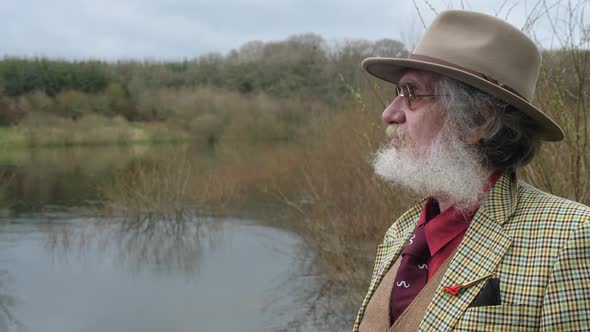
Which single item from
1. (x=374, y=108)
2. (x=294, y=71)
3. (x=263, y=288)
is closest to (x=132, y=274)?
(x=263, y=288)

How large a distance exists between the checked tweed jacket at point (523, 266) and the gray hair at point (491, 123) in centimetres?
13

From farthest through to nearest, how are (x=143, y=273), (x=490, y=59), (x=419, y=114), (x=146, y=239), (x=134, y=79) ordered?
(x=134, y=79)
(x=146, y=239)
(x=143, y=273)
(x=419, y=114)
(x=490, y=59)

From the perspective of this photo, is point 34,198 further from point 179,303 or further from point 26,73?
point 26,73

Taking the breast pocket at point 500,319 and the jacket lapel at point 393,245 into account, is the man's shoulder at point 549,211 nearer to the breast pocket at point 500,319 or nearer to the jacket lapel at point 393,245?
the breast pocket at point 500,319

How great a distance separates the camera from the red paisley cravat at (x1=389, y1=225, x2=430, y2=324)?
1.47 m

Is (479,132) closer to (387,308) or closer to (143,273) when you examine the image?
(387,308)

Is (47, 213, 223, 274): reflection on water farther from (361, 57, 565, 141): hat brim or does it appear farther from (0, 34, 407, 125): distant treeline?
(0, 34, 407, 125): distant treeline

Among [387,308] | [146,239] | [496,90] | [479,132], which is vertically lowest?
[146,239]

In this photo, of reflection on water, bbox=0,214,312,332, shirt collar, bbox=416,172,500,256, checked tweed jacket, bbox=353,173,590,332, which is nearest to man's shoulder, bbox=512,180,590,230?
checked tweed jacket, bbox=353,173,590,332

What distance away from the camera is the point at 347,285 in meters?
8.69

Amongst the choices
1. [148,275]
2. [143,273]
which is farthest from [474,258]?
Answer: [143,273]

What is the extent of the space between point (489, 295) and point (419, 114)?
536mm

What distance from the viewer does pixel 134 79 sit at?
170ft

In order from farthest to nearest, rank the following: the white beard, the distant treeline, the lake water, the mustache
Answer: the distant treeline → the lake water → the mustache → the white beard
